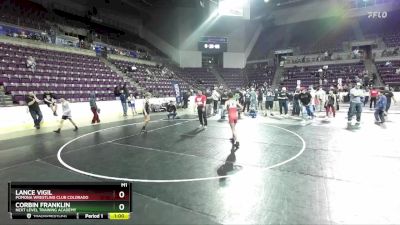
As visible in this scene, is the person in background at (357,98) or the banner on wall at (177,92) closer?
the person in background at (357,98)

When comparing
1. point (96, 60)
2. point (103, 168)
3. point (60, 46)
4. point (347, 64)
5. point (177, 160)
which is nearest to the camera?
point (103, 168)

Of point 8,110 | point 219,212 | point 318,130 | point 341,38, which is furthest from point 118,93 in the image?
point 341,38

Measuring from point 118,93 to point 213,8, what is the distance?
20.8 m

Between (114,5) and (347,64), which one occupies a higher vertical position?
(114,5)

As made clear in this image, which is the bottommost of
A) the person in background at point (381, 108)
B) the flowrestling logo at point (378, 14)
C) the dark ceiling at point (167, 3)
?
the person in background at point (381, 108)

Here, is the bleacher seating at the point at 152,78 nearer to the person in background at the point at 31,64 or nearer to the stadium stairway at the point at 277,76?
the person in background at the point at 31,64

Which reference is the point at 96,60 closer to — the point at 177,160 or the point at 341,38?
the point at 177,160

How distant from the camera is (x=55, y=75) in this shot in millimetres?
22641

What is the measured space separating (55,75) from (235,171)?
20403 mm

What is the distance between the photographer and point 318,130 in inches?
515

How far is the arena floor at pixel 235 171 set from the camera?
4648 mm

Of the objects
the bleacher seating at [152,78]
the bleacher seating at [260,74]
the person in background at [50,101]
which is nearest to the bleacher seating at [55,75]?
the person in background at [50,101]
